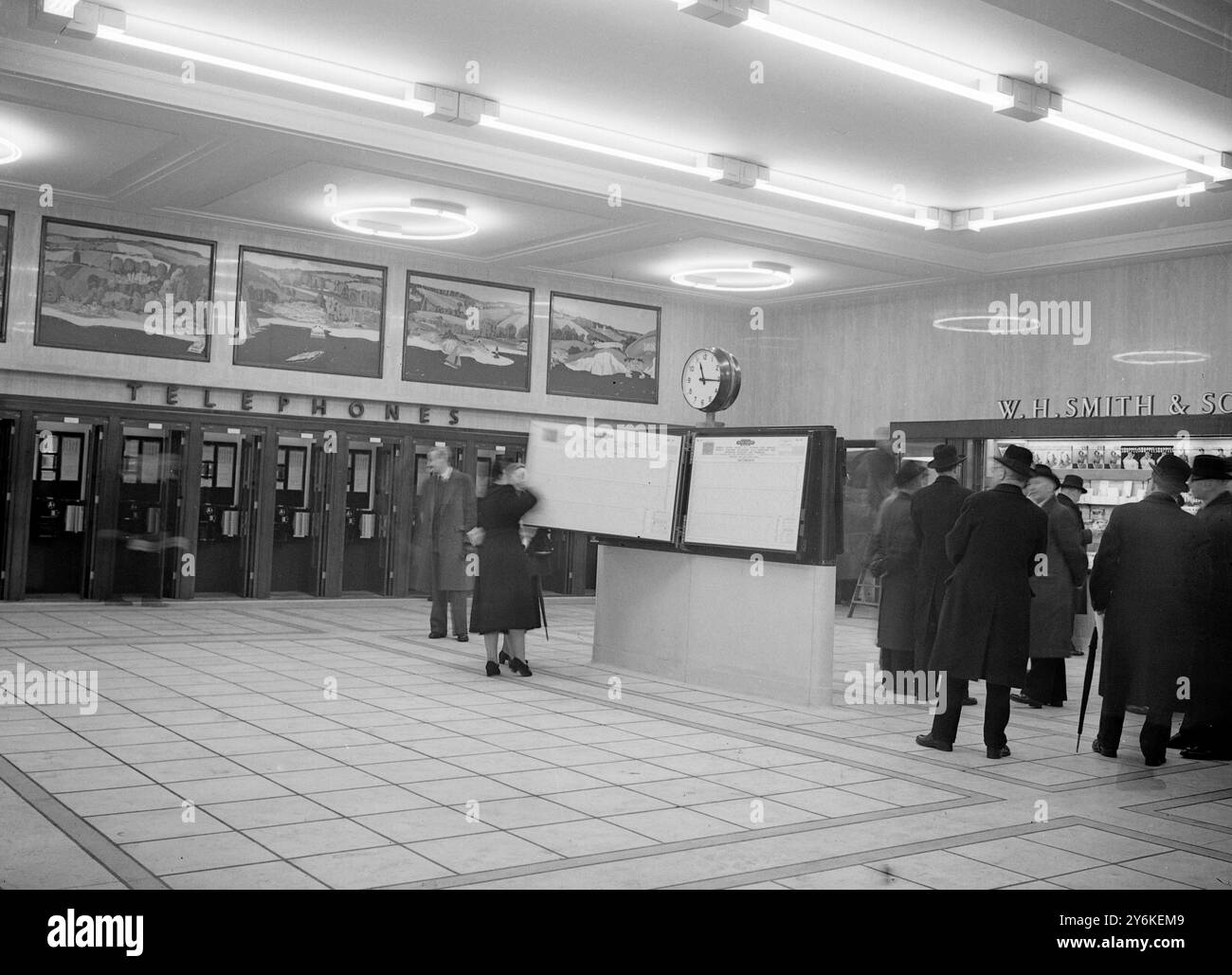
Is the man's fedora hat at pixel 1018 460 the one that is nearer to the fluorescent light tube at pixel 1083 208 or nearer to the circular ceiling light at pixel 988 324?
the fluorescent light tube at pixel 1083 208

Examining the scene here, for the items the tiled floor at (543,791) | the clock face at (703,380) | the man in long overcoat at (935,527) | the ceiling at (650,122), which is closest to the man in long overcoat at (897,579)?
the man in long overcoat at (935,527)

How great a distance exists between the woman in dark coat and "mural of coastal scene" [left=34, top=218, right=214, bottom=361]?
6.26 m

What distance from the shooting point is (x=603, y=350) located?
648 inches

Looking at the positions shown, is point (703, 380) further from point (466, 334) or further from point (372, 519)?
point (372, 519)

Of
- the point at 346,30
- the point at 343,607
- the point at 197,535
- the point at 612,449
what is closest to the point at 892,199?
the point at 612,449

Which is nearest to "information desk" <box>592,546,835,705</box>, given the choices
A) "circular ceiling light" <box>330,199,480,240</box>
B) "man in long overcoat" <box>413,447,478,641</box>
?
"man in long overcoat" <box>413,447,478,641</box>

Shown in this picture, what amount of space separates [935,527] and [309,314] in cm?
885

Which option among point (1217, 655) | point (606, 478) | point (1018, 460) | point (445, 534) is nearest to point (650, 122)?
point (606, 478)

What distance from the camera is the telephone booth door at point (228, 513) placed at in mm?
13734

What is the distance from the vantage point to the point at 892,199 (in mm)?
12320

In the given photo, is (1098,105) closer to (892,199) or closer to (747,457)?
(892,199)

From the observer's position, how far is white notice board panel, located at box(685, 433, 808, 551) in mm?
8117

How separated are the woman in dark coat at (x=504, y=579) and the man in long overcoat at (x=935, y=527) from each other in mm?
2730

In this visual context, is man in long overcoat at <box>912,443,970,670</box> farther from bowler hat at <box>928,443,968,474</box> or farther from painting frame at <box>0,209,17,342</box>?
painting frame at <box>0,209,17,342</box>
